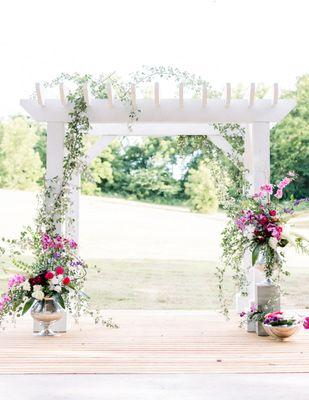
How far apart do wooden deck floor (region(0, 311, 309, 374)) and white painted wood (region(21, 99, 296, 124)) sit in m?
1.87

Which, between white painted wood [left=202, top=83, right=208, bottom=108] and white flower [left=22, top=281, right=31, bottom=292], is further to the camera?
white painted wood [left=202, top=83, right=208, bottom=108]

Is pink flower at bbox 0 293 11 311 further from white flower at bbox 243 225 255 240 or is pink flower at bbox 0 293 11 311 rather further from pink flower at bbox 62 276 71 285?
white flower at bbox 243 225 255 240

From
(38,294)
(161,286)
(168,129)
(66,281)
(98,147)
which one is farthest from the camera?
(161,286)

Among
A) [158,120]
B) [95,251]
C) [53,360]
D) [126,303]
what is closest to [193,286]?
[126,303]

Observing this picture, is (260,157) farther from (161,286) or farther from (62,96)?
(161,286)

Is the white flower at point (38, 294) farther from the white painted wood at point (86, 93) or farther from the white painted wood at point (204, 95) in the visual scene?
the white painted wood at point (204, 95)

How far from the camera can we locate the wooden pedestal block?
5.65 m

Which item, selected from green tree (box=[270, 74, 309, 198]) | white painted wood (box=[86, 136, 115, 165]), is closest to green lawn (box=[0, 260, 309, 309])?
green tree (box=[270, 74, 309, 198])

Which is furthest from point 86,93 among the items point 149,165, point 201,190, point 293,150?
point 293,150

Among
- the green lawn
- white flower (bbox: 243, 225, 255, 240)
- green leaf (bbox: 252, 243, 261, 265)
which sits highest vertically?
white flower (bbox: 243, 225, 255, 240)

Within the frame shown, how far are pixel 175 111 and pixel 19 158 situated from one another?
1165cm

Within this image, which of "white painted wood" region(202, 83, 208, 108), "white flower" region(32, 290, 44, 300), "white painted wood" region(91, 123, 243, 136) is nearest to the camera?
"white flower" region(32, 290, 44, 300)

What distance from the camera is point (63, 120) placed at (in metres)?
5.91

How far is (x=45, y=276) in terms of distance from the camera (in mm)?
5551
